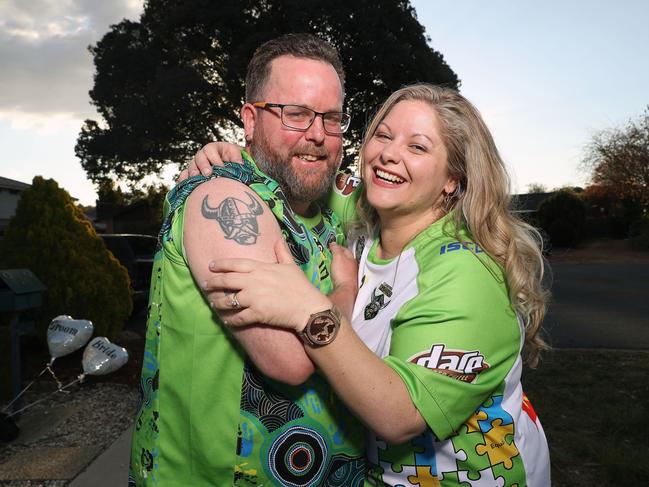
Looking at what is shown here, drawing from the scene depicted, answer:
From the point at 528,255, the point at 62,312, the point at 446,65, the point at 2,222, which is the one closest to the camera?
the point at 528,255

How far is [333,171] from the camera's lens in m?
2.40

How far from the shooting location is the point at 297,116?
2.24 m

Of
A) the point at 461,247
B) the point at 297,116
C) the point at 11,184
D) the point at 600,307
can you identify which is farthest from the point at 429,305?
the point at 11,184

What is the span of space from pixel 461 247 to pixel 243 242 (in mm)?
696

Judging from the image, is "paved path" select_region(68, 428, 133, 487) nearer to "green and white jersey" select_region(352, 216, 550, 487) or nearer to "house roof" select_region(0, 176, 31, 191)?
"green and white jersey" select_region(352, 216, 550, 487)

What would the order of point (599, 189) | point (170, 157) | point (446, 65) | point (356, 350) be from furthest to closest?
point (599, 189) → point (170, 157) → point (446, 65) → point (356, 350)

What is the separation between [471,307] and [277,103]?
3.73ft

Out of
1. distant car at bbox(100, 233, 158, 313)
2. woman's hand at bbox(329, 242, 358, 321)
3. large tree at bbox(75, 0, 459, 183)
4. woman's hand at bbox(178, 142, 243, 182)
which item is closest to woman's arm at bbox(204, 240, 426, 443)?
woman's hand at bbox(329, 242, 358, 321)

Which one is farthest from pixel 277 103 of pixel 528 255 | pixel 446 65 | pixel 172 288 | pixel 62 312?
pixel 446 65

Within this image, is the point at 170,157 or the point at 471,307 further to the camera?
the point at 170,157

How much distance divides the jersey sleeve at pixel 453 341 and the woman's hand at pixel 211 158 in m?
0.82

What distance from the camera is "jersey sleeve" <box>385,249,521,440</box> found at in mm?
1529

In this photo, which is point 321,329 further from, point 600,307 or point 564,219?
point 564,219

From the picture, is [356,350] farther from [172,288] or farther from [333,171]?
[333,171]
